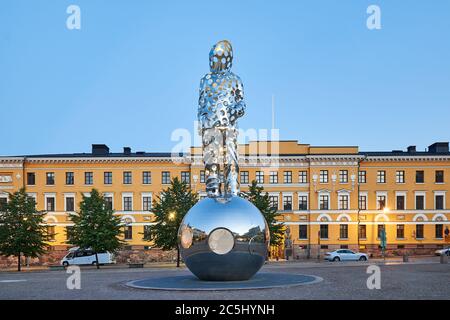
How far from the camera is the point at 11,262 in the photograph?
63.3 m

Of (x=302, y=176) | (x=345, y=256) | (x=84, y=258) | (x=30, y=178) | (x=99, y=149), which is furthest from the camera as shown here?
(x=99, y=149)

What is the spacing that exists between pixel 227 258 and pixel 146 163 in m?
51.3

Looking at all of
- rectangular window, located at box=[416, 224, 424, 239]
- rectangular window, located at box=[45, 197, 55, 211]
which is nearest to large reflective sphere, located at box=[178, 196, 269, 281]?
rectangular window, located at box=[416, 224, 424, 239]

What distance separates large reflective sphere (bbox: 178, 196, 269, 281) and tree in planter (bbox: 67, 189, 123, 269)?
29.5 meters

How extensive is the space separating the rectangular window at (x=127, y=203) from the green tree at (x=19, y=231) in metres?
21.7

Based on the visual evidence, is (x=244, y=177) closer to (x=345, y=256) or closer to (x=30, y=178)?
(x=345, y=256)

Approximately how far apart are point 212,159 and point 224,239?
10.9 ft

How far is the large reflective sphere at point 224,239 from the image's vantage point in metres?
19.6

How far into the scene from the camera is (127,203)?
70500mm

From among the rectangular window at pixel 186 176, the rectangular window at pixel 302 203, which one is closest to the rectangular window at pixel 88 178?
the rectangular window at pixel 186 176

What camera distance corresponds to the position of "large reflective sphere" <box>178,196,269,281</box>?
64.3 feet

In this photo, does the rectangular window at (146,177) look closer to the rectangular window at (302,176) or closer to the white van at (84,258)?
the white van at (84,258)

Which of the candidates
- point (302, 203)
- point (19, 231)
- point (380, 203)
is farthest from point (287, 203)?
point (19, 231)

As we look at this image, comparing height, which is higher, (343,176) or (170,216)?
(343,176)
